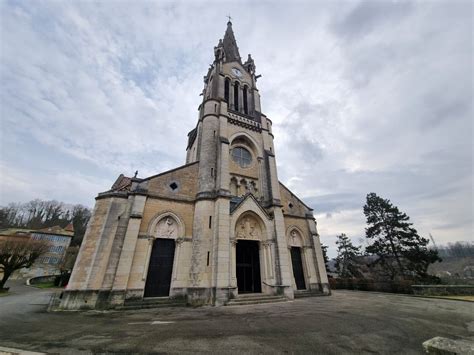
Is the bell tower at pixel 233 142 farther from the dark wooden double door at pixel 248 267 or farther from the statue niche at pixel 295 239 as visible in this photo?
the dark wooden double door at pixel 248 267

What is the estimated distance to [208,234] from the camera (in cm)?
1272

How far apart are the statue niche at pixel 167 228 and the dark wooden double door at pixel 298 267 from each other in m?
9.72

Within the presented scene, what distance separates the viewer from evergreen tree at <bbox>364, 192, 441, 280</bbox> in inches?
846

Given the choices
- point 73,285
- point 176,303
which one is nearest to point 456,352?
point 176,303

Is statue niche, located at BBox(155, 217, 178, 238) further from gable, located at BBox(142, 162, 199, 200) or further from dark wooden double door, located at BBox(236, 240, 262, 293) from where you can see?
dark wooden double door, located at BBox(236, 240, 262, 293)

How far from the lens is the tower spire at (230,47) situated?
24.2 metres

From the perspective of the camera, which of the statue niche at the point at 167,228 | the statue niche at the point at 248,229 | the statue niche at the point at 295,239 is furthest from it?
the statue niche at the point at 295,239

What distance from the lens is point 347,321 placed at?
653 cm

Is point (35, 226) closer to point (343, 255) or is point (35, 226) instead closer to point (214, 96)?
point (214, 96)

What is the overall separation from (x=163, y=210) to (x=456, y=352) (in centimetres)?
1276

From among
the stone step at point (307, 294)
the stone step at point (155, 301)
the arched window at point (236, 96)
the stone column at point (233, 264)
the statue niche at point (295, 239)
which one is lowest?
the stone step at point (307, 294)

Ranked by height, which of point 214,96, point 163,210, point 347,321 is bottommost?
point 347,321

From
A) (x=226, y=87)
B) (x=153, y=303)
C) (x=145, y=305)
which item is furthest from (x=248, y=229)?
(x=226, y=87)

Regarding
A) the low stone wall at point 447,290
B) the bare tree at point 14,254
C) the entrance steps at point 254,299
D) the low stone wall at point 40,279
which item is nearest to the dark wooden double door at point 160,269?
the entrance steps at point 254,299
